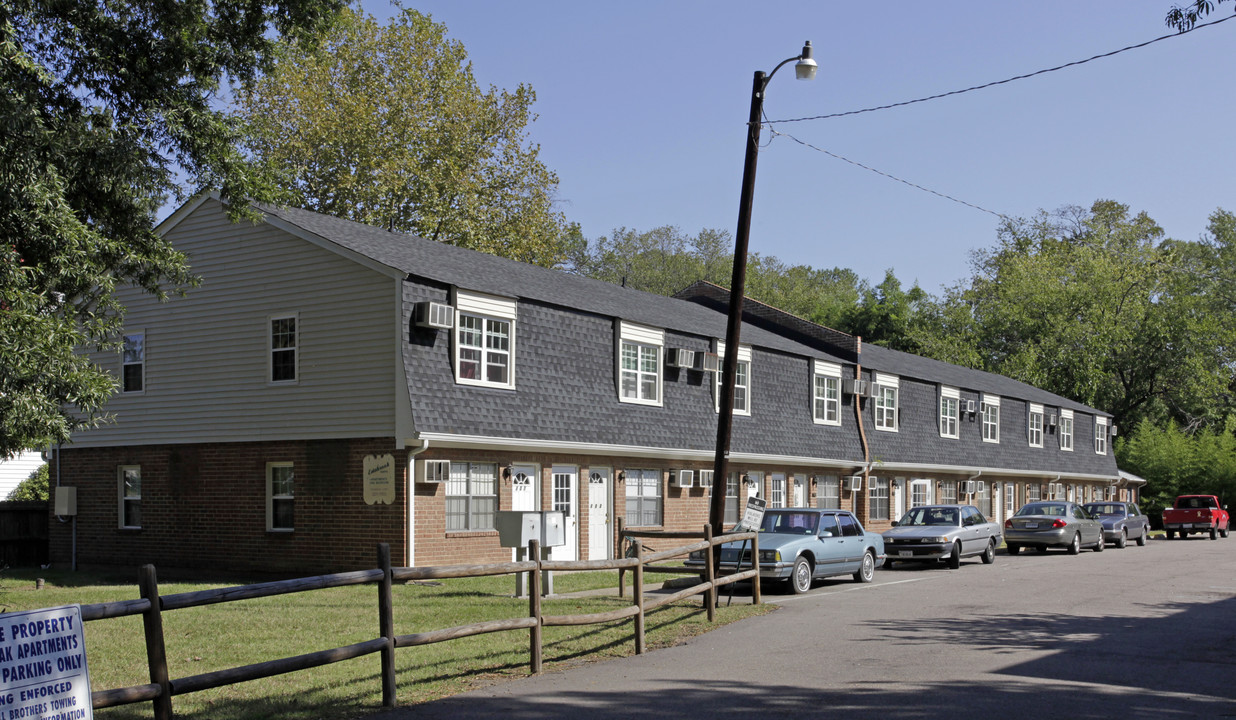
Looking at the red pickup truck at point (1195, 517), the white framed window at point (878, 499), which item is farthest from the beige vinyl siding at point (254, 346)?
the red pickup truck at point (1195, 517)

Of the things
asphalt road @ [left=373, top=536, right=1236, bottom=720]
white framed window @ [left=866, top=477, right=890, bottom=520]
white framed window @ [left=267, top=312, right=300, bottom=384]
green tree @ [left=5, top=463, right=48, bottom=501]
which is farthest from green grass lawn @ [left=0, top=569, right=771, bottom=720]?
white framed window @ [left=866, top=477, right=890, bottom=520]

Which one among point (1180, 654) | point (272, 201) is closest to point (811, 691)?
point (1180, 654)

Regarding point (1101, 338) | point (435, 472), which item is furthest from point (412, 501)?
point (1101, 338)

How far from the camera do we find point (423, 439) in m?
20.1

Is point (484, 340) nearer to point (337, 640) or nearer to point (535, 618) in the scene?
point (337, 640)

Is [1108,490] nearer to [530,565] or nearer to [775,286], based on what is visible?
[775,286]

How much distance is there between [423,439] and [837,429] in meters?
17.1

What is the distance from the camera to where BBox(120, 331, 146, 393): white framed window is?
2483 centimetres

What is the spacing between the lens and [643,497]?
87.2 feet

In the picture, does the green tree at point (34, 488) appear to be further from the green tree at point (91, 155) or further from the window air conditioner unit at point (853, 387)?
the window air conditioner unit at point (853, 387)

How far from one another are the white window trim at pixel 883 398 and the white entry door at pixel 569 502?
14922mm

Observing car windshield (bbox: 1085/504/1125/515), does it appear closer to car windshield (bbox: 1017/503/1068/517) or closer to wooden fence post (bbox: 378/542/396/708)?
car windshield (bbox: 1017/503/1068/517)

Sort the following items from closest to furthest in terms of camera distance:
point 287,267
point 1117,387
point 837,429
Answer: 1. point 287,267
2. point 837,429
3. point 1117,387

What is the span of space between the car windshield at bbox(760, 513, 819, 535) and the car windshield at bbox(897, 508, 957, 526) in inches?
296
